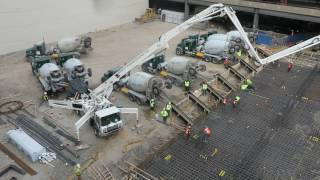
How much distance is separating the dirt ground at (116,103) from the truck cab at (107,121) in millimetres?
739

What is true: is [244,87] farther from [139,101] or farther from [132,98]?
[132,98]

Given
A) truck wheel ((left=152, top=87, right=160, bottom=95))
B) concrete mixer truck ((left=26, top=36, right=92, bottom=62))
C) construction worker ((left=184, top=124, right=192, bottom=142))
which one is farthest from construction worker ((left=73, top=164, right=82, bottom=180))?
concrete mixer truck ((left=26, top=36, right=92, bottom=62))

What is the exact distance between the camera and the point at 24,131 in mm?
23750

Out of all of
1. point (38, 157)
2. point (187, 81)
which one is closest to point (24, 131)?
point (38, 157)

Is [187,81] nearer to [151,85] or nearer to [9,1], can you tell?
[151,85]

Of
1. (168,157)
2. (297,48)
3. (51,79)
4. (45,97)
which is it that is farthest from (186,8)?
(168,157)

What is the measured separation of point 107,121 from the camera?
22453 mm

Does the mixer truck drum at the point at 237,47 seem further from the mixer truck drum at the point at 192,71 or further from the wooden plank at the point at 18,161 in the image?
the wooden plank at the point at 18,161

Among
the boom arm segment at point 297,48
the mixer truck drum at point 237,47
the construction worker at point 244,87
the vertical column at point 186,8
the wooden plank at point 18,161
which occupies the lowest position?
the wooden plank at point 18,161

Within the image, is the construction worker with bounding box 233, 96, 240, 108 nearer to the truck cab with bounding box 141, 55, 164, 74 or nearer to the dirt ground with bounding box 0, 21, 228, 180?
the dirt ground with bounding box 0, 21, 228, 180

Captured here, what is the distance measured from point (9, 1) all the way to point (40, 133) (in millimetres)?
23428

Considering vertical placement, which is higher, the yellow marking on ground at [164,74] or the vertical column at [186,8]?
the vertical column at [186,8]

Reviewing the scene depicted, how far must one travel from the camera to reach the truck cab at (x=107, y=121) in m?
22.2

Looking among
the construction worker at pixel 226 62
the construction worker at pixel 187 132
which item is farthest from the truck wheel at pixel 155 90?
the construction worker at pixel 226 62
